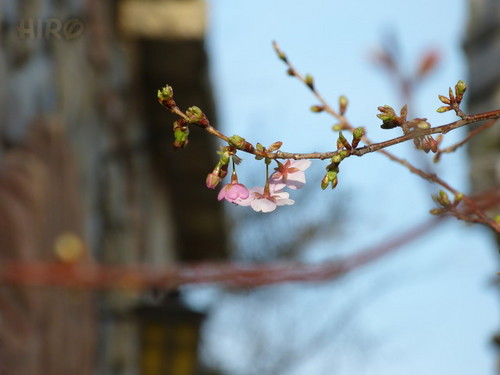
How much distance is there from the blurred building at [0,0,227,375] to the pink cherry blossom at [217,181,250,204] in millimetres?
1822

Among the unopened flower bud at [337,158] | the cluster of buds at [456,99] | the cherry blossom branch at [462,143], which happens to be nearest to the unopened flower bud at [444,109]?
the cluster of buds at [456,99]

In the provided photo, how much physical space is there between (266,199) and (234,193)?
0.04 meters

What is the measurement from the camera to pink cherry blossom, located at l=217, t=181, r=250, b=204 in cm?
91

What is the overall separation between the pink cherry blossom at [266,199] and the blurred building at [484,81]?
6.84 feet

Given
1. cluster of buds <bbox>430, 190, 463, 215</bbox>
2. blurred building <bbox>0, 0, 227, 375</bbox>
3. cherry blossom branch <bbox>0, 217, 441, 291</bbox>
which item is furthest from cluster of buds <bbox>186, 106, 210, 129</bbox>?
blurred building <bbox>0, 0, 227, 375</bbox>

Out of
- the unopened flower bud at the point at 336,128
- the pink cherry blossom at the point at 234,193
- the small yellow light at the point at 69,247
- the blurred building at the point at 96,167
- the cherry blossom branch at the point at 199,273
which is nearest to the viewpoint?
the pink cherry blossom at the point at 234,193

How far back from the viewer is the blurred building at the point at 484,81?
294 cm

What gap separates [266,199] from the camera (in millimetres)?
903

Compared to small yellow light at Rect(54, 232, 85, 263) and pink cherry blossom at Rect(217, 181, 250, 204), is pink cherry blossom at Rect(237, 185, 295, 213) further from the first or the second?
small yellow light at Rect(54, 232, 85, 263)

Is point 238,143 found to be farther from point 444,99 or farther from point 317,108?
point 317,108

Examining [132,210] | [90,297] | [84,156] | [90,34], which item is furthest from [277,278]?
[132,210]

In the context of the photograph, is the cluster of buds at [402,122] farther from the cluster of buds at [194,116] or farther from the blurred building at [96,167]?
the blurred building at [96,167]

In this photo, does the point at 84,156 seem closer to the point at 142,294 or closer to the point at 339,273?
the point at 142,294

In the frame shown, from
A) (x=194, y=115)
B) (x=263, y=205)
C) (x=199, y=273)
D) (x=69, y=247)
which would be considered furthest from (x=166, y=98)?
(x=69, y=247)
